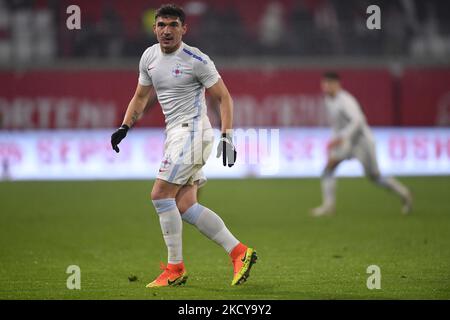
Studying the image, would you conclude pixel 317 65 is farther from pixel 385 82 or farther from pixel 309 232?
pixel 309 232

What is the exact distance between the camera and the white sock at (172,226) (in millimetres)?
7984

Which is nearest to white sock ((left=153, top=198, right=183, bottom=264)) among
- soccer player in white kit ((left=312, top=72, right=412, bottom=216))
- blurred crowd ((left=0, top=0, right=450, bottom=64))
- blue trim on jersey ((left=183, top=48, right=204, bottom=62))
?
blue trim on jersey ((left=183, top=48, right=204, bottom=62))

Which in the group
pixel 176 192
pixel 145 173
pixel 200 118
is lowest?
pixel 145 173

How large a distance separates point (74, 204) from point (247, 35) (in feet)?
30.6

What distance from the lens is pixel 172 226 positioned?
802 cm

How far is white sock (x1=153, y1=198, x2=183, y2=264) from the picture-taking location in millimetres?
7984

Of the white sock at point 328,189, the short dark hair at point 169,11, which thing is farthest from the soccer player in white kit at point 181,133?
the white sock at point 328,189

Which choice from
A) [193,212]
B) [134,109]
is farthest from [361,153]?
[193,212]

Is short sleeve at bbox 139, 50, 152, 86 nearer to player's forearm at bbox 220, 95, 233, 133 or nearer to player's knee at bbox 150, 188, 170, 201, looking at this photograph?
player's forearm at bbox 220, 95, 233, 133

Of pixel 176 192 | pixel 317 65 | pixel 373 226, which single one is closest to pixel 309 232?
pixel 373 226

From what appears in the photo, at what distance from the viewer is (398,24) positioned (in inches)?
909

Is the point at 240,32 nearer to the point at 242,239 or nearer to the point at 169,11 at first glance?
the point at 242,239

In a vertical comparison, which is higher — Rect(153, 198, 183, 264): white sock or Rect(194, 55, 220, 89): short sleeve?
Rect(194, 55, 220, 89): short sleeve

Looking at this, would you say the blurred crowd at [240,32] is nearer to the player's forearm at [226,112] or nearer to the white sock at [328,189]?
the white sock at [328,189]
